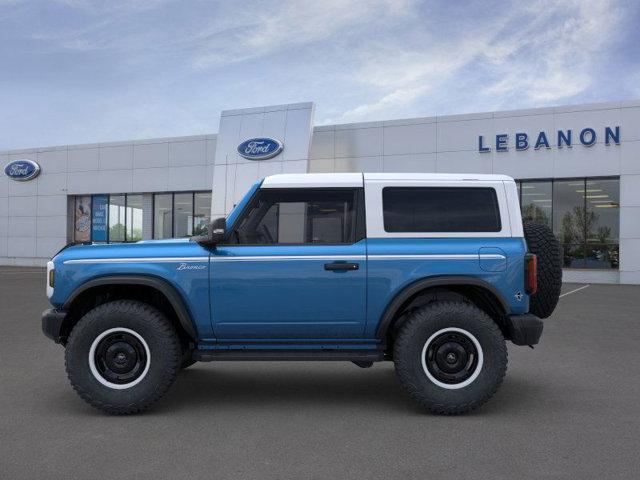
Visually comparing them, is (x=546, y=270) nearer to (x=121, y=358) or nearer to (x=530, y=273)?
(x=530, y=273)

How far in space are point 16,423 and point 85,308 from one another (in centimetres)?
109

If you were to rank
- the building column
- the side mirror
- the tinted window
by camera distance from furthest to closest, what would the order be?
the building column
the tinted window
the side mirror

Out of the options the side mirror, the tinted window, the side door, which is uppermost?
the tinted window

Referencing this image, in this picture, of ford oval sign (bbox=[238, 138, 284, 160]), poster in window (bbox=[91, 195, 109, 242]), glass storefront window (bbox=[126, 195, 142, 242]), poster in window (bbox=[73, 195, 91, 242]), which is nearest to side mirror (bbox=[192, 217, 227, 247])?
ford oval sign (bbox=[238, 138, 284, 160])

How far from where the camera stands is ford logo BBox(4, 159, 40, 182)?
31406mm

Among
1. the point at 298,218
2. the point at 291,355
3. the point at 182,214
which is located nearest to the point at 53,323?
the point at 291,355

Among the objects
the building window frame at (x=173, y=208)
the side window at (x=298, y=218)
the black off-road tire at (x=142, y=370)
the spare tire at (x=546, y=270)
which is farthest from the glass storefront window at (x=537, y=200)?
the black off-road tire at (x=142, y=370)

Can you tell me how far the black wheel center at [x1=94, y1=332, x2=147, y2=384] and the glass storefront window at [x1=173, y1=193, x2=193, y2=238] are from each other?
23718 millimetres

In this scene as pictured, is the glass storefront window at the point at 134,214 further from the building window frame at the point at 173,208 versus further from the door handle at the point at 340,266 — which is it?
the door handle at the point at 340,266

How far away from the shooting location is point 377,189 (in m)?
5.14

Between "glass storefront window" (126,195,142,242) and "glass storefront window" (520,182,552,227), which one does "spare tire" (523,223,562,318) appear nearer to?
"glass storefront window" (520,182,552,227)

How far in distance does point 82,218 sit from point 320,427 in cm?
2910

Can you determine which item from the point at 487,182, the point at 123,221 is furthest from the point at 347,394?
the point at 123,221

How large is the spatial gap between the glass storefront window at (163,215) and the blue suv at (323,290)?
2448cm
